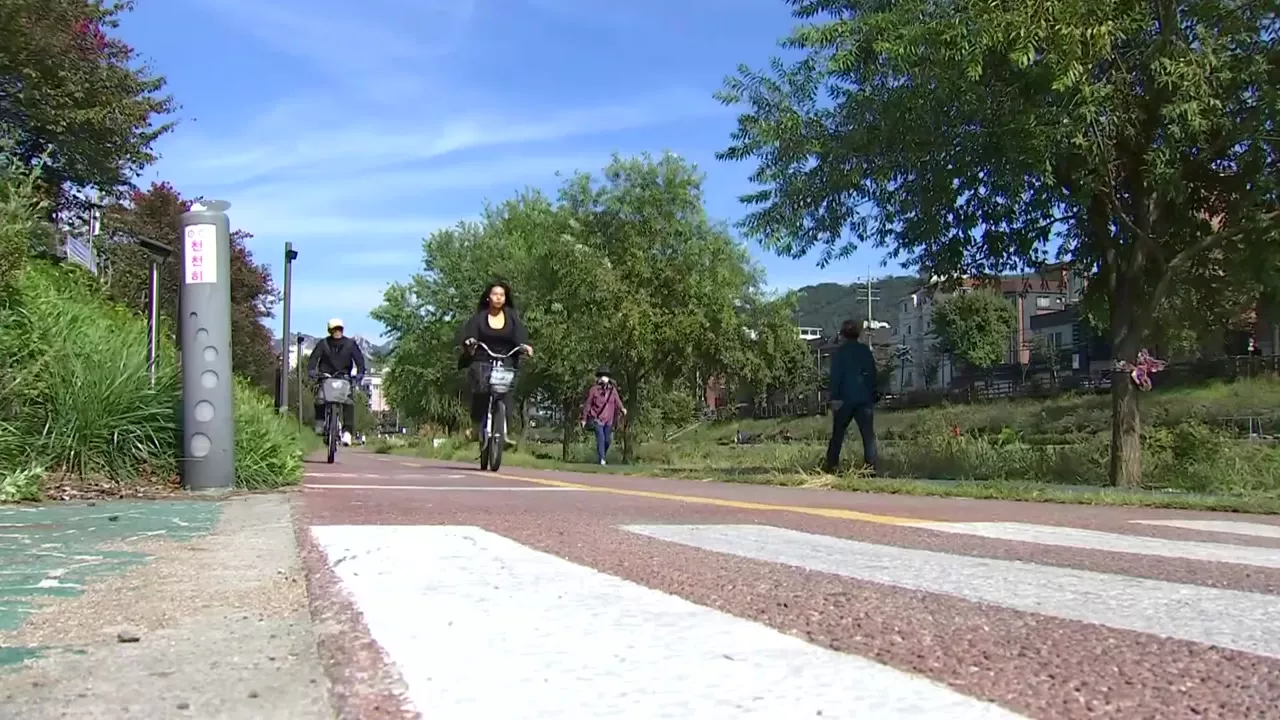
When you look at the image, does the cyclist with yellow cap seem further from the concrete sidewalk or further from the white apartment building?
the white apartment building

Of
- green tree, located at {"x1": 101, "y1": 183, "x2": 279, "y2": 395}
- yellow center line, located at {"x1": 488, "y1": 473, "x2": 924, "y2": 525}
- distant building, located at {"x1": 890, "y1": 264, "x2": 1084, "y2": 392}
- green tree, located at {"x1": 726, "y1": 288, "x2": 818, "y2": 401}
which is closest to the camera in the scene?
yellow center line, located at {"x1": 488, "y1": 473, "x2": 924, "y2": 525}

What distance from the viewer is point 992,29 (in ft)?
30.2

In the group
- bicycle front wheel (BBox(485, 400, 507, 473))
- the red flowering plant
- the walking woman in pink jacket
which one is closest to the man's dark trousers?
the walking woman in pink jacket

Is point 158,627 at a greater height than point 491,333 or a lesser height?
lesser

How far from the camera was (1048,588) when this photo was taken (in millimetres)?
3541

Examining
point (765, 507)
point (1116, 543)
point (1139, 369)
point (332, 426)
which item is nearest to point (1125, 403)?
point (1139, 369)

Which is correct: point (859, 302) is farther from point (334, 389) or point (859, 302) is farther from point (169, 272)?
point (334, 389)

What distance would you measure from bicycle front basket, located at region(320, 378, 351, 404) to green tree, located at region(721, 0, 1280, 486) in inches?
210

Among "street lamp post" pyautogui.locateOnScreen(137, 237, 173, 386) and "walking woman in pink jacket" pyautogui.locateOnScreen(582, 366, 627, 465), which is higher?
"street lamp post" pyautogui.locateOnScreen(137, 237, 173, 386)

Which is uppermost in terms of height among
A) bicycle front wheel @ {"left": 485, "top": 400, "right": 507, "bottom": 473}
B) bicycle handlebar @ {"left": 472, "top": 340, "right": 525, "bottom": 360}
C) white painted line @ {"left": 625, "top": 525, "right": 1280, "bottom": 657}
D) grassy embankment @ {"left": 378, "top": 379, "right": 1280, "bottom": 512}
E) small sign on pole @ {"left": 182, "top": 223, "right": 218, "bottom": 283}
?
small sign on pole @ {"left": 182, "top": 223, "right": 218, "bottom": 283}

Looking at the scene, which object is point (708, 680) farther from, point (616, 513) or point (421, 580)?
point (616, 513)

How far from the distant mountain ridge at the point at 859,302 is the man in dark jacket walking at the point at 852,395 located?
1.13 meters

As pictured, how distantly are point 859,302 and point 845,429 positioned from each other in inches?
4187

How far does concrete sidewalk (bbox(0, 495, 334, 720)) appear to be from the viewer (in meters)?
2.09
